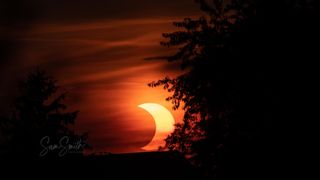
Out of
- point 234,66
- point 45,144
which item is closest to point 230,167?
point 234,66

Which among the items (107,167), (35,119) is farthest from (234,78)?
(35,119)

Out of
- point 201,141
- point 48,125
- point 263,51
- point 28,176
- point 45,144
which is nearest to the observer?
point 263,51

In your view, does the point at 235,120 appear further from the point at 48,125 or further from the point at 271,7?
the point at 48,125

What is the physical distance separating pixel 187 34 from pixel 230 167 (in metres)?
5.51

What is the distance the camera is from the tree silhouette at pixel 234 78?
1024 inches

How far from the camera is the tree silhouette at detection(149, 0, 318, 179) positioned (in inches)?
1024

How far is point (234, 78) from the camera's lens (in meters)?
26.7

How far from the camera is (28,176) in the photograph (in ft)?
105

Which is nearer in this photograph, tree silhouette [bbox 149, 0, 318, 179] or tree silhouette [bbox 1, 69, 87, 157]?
tree silhouette [bbox 149, 0, 318, 179]
